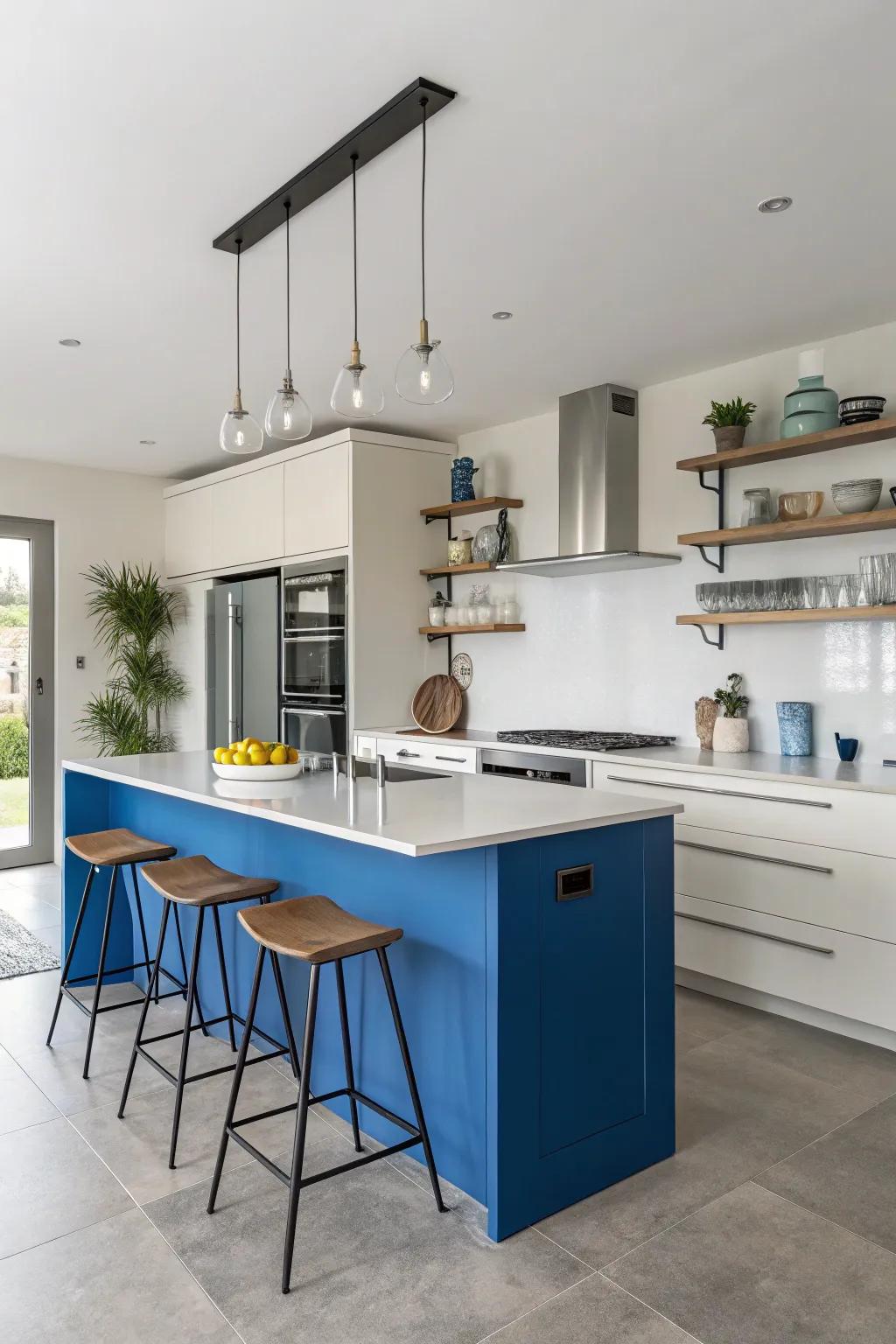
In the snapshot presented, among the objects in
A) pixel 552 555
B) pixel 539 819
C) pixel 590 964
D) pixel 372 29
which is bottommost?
pixel 590 964

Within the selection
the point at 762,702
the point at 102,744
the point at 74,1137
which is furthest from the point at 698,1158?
the point at 102,744

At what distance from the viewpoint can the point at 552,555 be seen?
4.81 m

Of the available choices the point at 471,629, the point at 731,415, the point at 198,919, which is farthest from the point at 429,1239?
the point at 471,629

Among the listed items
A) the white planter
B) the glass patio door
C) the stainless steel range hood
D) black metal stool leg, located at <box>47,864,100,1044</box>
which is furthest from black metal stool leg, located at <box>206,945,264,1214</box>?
the glass patio door

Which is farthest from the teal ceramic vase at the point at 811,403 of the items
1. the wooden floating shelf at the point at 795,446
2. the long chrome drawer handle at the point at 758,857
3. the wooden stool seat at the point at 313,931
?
the wooden stool seat at the point at 313,931

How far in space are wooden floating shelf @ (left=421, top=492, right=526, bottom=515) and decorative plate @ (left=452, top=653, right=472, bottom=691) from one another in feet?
1.85

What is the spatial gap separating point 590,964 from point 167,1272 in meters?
1.13

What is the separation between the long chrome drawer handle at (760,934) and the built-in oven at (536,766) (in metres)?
0.68

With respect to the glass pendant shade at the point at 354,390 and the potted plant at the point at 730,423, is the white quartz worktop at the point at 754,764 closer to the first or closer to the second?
the potted plant at the point at 730,423

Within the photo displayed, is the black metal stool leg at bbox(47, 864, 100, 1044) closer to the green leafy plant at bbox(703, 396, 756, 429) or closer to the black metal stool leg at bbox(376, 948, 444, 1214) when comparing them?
the black metal stool leg at bbox(376, 948, 444, 1214)

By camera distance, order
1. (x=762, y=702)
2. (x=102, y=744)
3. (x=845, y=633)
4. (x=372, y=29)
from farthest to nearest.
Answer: (x=102, y=744), (x=762, y=702), (x=845, y=633), (x=372, y=29)

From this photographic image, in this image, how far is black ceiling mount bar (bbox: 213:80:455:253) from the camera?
214 cm

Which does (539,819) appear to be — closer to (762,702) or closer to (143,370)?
(762,702)

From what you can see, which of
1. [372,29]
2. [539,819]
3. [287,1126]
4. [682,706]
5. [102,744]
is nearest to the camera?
[372,29]
